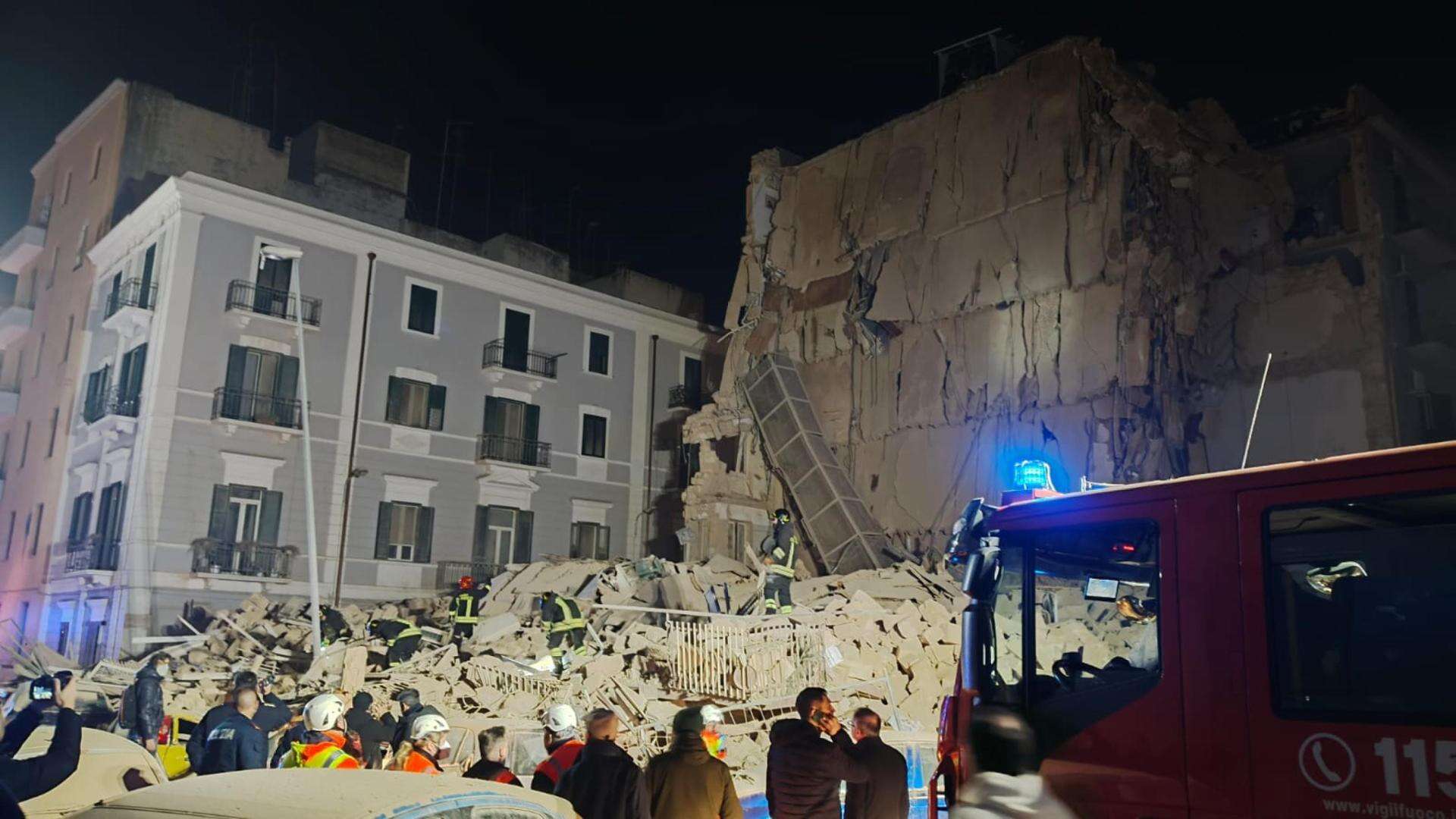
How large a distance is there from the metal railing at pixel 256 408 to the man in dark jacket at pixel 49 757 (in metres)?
20.5

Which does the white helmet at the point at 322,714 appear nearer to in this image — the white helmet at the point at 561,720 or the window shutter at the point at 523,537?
the white helmet at the point at 561,720

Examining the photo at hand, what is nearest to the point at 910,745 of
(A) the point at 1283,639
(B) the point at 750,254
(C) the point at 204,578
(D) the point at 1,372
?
(A) the point at 1283,639

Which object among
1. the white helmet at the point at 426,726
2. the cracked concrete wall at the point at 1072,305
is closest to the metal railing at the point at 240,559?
the cracked concrete wall at the point at 1072,305

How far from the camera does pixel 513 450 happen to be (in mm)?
29688

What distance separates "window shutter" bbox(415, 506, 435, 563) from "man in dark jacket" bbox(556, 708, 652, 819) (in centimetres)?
2310

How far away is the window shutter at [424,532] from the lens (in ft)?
89.6

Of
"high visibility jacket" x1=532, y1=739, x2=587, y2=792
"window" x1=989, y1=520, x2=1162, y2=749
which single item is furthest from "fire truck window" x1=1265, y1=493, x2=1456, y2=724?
"high visibility jacket" x1=532, y1=739, x2=587, y2=792

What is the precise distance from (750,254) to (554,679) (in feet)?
47.6

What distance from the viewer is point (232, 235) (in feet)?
83.1

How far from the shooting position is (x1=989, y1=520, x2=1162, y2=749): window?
4.45m

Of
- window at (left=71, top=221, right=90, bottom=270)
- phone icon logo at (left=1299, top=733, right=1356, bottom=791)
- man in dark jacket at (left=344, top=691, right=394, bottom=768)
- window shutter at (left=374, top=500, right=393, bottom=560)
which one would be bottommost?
man in dark jacket at (left=344, top=691, right=394, bottom=768)

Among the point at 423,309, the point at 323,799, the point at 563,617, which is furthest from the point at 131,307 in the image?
the point at 323,799

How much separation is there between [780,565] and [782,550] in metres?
0.27

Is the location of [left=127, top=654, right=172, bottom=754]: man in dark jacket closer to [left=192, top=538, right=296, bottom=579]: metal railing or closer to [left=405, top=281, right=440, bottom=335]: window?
[left=192, top=538, right=296, bottom=579]: metal railing
